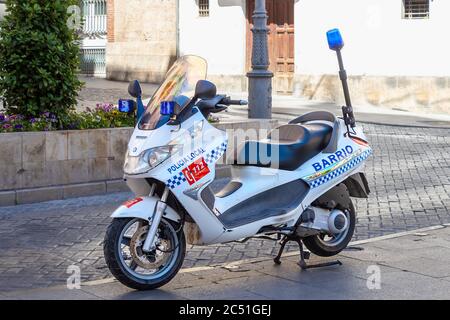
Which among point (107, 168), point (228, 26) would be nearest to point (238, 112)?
point (228, 26)

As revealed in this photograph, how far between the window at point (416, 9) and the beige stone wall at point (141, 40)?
7459 millimetres

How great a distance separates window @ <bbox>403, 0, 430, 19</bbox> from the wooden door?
355 cm

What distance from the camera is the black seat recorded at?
660 cm

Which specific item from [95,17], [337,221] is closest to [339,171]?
[337,221]

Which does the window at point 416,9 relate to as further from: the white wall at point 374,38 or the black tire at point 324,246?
the black tire at point 324,246

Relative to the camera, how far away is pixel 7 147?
924cm

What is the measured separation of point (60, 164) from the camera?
380 inches

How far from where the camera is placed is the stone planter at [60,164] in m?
9.28

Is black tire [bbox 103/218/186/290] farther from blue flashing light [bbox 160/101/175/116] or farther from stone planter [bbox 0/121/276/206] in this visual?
stone planter [bbox 0/121/276/206]

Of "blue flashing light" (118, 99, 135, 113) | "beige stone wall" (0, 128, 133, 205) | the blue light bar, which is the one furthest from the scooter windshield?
"beige stone wall" (0, 128, 133, 205)

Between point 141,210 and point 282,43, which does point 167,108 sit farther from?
point 282,43

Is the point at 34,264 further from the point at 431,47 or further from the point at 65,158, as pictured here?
the point at 431,47

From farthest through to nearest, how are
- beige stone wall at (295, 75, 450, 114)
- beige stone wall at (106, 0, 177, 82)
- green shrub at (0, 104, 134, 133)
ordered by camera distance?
beige stone wall at (106, 0, 177, 82), beige stone wall at (295, 75, 450, 114), green shrub at (0, 104, 134, 133)

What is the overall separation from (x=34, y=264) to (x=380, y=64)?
14.4 m
